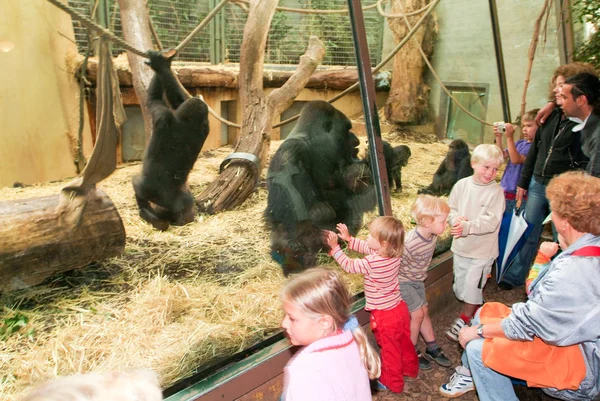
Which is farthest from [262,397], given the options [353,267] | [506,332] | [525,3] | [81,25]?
[525,3]

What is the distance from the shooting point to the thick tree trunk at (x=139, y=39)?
7.14ft

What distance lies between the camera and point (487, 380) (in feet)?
7.34

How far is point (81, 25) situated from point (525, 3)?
5030mm

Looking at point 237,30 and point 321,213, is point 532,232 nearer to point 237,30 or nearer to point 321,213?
point 321,213

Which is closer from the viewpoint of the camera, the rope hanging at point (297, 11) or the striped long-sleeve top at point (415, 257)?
the rope hanging at point (297, 11)

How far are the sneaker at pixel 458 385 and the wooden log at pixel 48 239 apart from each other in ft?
6.38

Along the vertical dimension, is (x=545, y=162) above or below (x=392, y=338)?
above

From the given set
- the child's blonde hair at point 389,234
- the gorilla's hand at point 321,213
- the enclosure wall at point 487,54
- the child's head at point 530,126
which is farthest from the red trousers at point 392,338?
the enclosure wall at point 487,54

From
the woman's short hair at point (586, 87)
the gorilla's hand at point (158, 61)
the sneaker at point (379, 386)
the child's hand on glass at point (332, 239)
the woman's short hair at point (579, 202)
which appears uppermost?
the gorilla's hand at point (158, 61)

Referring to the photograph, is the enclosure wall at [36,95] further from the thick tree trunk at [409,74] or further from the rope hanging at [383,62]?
the thick tree trunk at [409,74]

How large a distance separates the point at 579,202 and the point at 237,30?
1951mm

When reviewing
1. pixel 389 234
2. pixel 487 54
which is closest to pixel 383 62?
pixel 389 234

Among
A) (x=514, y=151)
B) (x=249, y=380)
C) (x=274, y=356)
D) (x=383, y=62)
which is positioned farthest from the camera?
(x=514, y=151)

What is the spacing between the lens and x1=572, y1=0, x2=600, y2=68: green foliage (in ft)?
17.5
